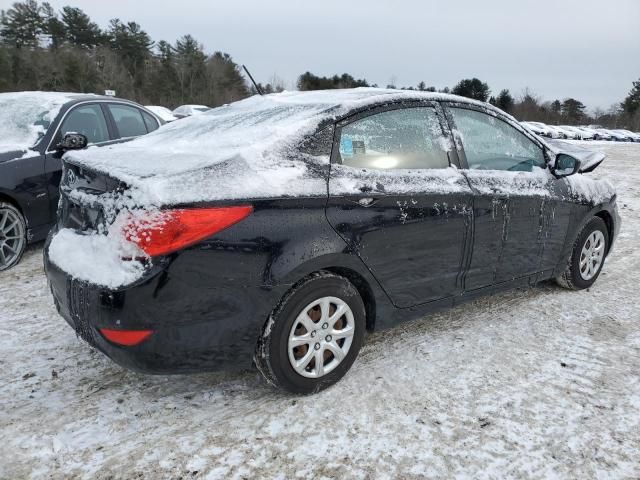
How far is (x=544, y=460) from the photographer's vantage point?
231cm

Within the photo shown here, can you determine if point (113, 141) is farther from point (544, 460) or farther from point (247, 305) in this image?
point (544, 460)

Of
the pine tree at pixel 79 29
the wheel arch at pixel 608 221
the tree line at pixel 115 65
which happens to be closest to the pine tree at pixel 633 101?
the tree line at pixel 115 65

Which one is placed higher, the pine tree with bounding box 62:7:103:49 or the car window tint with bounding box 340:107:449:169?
the pine tree with bounding box 62:7:103:49

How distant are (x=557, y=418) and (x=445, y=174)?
1488mm

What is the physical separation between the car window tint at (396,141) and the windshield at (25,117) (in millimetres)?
3588

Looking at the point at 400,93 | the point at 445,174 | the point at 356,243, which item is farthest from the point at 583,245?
the point at 356,243

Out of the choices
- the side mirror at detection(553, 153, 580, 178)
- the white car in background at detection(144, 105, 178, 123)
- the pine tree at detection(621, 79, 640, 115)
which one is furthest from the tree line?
the side mirror at detection(553, 153, 580, 178)

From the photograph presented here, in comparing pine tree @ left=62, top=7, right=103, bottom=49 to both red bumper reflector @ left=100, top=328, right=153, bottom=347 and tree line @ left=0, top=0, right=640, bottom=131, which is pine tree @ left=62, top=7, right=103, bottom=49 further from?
red bumper reflector @ left=100, top=328, right=153, bottom=347

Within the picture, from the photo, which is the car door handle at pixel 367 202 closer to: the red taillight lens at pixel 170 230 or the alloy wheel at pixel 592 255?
the red taillight lens at pixel 170 230

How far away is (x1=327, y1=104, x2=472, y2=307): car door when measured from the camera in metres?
2.71

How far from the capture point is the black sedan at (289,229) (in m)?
2.25

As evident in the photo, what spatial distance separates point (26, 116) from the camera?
5.25 metres

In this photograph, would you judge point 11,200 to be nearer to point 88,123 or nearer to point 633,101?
point 88,123

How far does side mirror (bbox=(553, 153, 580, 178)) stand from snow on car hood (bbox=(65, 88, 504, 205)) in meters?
1.20
